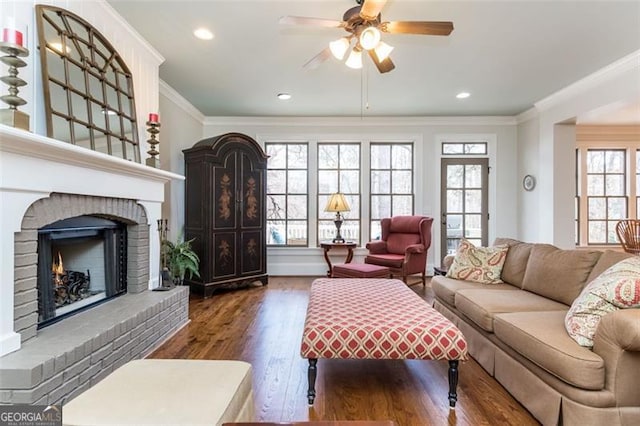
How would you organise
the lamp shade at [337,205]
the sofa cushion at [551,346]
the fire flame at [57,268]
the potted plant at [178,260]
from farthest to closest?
the lamp shade at [337,205] → the potted plant at [178,260] → the fire flame at [57,268] → the sofa cushion at [551,346]

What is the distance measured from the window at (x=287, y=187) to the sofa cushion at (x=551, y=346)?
13.4 ft

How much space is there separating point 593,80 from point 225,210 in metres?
4.76

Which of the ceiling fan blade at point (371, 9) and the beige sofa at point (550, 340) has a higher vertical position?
the ceiling fan blade at point (371, 9)

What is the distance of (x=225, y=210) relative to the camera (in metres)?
4.61

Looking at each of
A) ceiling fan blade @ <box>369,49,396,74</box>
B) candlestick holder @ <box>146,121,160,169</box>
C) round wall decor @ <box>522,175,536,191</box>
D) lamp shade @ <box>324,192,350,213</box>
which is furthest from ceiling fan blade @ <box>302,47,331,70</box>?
round wall decor @ <box>522,175,536,191</box>

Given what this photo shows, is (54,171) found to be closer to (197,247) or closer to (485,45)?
(197,247)

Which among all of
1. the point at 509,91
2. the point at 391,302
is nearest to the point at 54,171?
the point at 391,302

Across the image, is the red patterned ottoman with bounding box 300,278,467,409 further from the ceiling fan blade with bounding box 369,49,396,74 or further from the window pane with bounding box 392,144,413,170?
the window pane with bounding box 392,144,413,170

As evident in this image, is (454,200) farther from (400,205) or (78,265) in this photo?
(78,265)

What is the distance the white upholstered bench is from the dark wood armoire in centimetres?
303

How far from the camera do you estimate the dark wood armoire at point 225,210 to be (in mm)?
4445

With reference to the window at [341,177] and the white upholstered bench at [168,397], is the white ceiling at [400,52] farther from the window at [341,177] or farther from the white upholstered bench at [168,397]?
the white upholstered bench at [168,397]

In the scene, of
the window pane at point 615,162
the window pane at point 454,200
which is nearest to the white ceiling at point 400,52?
the window pane at point 454,200

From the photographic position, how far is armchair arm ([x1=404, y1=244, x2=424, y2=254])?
15.2 ft
